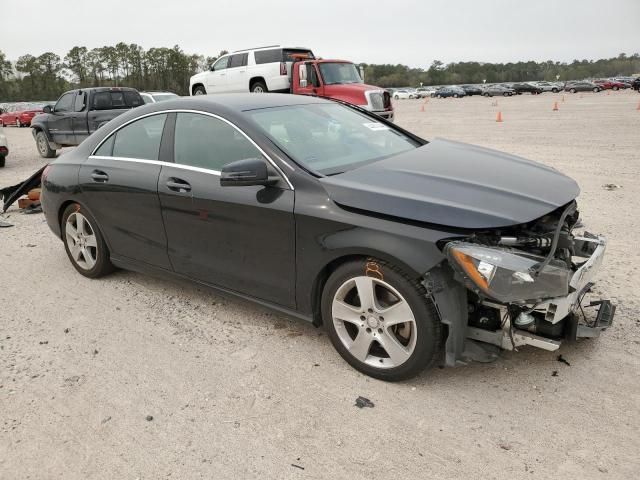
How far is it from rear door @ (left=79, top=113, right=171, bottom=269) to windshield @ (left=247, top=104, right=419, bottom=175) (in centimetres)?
96

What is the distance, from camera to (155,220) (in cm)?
392

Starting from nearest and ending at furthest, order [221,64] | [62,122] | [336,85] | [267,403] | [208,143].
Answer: [267,403], [208,143], [62,122], [336,85], [221,64]

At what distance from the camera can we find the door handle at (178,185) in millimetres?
3639

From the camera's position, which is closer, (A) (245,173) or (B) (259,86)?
(A) (245,173)

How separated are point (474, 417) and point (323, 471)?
855mm

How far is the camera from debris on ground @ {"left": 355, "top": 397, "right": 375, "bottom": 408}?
9.20 feet

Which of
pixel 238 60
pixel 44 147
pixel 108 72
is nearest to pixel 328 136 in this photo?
pixel 44 147

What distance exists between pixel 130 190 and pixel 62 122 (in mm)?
10939

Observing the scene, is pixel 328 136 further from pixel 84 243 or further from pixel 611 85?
pixel 611 85

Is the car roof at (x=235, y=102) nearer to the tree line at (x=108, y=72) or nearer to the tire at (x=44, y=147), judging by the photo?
the tire at (x=44, y=147)

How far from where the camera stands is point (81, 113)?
42.5 feet

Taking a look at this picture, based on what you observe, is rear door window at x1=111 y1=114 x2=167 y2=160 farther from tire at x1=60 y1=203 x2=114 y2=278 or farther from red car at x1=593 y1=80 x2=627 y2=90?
red car at x1=593 y1=80 x2=627 y2=90

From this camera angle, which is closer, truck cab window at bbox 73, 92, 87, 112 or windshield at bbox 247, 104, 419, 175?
windshield at bbox 247, 104, 419, 175

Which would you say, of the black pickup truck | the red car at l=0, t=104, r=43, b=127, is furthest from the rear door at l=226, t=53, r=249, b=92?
the red car at l=0, t=104, r=43, b=127
